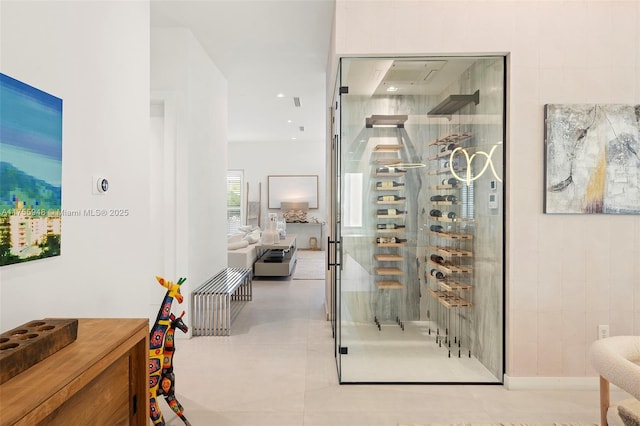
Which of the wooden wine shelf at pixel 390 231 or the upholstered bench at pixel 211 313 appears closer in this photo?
the wooden wine shelf at pixel 390 231

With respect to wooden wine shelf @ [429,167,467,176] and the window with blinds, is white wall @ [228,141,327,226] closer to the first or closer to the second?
the window with blinds

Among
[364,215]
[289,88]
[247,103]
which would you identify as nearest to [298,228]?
[247,103]

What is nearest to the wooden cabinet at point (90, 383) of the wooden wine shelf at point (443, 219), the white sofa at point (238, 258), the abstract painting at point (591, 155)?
the wooden wine shelf at point (443, 219)

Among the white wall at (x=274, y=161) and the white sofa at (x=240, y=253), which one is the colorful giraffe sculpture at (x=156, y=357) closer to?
the white sofa at (x=240, y=253)

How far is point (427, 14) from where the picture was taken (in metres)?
2.63

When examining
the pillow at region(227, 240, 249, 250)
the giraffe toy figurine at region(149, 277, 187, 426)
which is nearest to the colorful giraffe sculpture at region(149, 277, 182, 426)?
the giraffe toy figurine at region(149, 277, 187, 426)

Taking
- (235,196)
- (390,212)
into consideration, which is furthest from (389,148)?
(235,196)

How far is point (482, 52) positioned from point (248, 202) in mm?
8834

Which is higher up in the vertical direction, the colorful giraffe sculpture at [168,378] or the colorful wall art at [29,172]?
the colorful wall art at [29,172]

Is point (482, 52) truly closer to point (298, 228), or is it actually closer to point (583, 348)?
point (583, 348)

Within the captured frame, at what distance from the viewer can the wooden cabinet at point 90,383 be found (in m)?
0.96

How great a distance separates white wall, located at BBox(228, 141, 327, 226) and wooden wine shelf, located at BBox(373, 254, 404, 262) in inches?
314

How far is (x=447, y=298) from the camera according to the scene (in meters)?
2.99

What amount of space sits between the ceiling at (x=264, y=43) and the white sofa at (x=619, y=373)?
3.08 m
